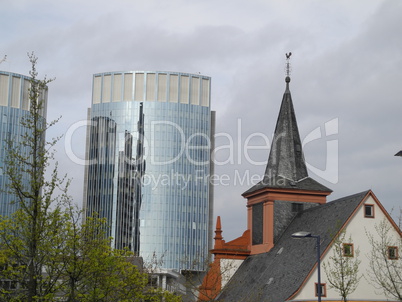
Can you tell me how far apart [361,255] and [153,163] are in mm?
120589

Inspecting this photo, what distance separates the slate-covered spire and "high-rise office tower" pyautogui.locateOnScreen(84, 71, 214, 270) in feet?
325

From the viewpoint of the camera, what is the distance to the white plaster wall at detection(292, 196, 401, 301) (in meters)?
52.8

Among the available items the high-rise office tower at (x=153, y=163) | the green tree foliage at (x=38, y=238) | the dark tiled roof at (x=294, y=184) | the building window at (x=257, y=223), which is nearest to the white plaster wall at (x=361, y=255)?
the dark tiled roof at (x=294, y=184)

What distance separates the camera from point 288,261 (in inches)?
2309

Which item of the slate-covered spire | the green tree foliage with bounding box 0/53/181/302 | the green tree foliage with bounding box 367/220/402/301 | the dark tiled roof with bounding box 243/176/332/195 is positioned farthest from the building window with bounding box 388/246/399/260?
the green tree foliage with bounding box 0/53/181/302

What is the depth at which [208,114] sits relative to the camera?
583ft

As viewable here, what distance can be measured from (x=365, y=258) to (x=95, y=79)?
135m

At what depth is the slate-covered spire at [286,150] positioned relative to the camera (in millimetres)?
68562

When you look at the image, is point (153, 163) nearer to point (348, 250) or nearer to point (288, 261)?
point (288, 261)

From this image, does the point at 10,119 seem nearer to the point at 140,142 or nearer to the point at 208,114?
the point at 140,142

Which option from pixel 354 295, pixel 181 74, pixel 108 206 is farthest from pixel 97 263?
pixel 181 74

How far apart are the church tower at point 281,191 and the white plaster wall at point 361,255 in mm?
11732

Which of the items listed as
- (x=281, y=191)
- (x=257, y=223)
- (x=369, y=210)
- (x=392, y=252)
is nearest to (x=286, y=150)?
(x=281, y=191)

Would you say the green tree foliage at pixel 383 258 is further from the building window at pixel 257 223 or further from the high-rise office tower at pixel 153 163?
the high-rise office tower at pixel 153 163
